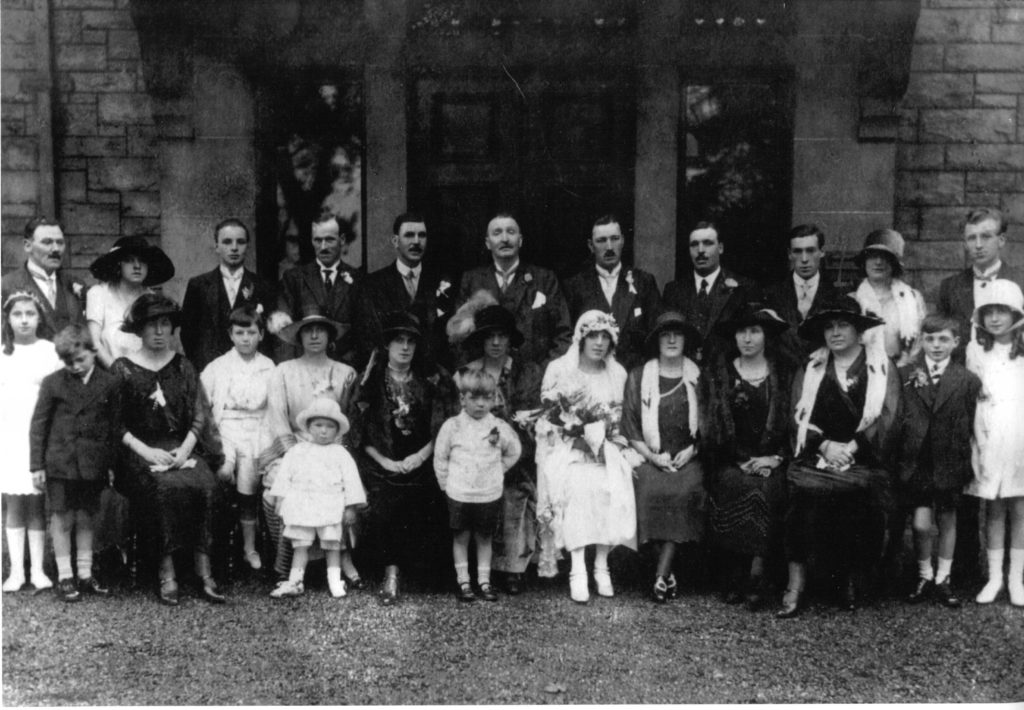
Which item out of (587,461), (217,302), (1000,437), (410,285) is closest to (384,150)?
(410,285)

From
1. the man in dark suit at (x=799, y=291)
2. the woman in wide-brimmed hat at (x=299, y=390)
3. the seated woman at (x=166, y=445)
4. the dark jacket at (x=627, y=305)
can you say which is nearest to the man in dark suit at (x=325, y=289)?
the woman in wide-brimmed hat at (x=299, y=390)

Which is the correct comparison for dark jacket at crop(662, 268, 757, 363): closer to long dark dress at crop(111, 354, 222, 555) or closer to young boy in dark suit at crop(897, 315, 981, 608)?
young boy in dark suit at crop(897, 315, 981, 608)

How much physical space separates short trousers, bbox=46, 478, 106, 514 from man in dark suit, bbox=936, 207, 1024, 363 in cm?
400

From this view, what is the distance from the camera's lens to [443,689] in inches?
148

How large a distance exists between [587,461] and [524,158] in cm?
→ 225

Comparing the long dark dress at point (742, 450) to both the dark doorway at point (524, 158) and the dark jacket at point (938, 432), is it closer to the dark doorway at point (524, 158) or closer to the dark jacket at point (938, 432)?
the dark jacket at point (938, 432)

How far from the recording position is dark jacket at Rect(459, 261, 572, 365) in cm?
506

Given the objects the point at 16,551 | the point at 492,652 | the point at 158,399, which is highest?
the point at 158,399

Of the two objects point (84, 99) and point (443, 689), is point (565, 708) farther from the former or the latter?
point (84, 99)

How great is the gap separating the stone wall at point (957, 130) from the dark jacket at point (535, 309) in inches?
86.2

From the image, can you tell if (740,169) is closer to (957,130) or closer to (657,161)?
(657,161)

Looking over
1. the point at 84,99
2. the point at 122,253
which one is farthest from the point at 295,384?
the point at 84,99

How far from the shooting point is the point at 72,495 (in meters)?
4.43

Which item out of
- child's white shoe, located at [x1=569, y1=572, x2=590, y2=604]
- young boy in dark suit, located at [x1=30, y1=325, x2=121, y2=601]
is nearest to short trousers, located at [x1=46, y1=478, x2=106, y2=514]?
young boy in dark suit, located at [x1=30, y1=325, x2=121, y2=601]
